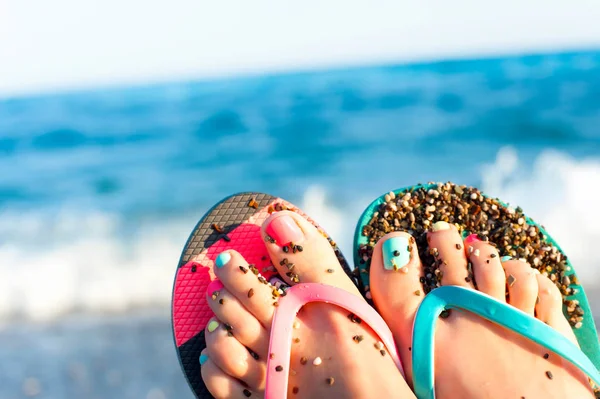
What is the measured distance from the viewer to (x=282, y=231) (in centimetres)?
177

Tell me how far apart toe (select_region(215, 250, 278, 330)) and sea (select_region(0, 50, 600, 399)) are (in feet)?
2.61

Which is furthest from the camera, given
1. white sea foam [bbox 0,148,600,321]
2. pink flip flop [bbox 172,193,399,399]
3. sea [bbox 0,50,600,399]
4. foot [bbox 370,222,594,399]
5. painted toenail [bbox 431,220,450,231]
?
white sea foam [bbox 0,148,600,321]

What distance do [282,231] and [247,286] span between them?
196 mm

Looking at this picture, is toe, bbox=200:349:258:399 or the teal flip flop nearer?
toe, bbox=200:349:258:399

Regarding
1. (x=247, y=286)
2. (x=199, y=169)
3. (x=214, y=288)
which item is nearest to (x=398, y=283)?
(x=247, y=286)

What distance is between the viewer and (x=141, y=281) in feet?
9.13

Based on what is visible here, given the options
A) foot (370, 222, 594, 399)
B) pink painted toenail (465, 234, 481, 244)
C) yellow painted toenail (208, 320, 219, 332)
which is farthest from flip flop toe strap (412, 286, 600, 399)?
yellow painted toenail (208, 320, 219, 332)

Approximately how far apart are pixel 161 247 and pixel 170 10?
2.86 meters

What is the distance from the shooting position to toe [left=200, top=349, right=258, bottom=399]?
169cm

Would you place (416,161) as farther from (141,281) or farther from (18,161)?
(18,161)

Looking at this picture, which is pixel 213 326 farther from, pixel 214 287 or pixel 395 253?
pixel 395 253

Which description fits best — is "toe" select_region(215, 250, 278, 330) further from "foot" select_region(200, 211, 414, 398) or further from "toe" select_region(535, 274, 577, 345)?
"toe" select_region(535, 274, 577, 345)

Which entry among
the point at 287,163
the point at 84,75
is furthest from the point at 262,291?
the point at 84,75

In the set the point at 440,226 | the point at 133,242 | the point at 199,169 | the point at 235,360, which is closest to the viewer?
the point at 235,360
